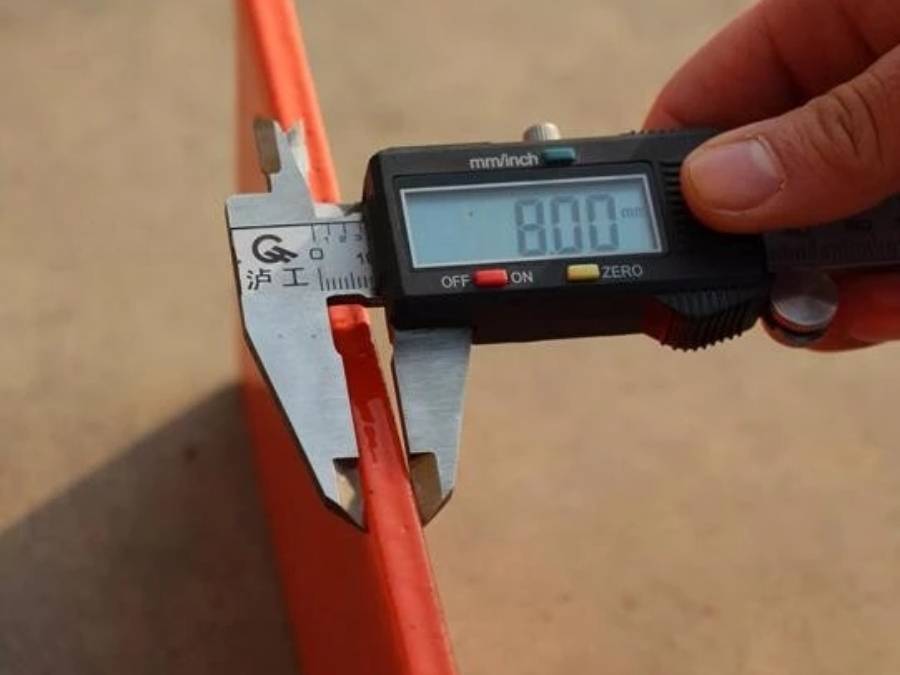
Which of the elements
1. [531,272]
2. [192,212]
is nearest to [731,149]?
[531,272]

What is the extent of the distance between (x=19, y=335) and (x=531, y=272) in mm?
452

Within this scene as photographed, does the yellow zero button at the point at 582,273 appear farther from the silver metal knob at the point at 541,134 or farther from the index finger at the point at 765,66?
the index finger at the point at 765,66

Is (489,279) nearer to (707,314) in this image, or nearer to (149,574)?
(707,314)

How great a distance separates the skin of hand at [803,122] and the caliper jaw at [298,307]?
0.18 meters

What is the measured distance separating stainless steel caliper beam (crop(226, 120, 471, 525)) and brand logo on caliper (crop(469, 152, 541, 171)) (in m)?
0.06

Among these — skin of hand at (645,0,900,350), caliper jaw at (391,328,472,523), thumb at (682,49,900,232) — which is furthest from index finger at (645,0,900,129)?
caliper jaw at (391,328,472,523)

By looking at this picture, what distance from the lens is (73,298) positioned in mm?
993

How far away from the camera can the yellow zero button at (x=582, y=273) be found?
0.66 meters

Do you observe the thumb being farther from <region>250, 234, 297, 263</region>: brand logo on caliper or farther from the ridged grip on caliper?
<region>250, 234, 297, 263</region>: brand logo on caliper

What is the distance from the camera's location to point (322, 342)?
64cm

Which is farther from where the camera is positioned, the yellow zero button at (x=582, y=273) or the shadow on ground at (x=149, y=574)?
the shadow on ground at (x=149, y=574)

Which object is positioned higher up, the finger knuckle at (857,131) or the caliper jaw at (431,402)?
the finger knuckle at (857,131)

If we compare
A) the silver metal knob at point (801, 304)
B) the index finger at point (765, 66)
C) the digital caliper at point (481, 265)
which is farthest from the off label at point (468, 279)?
the index finger at point (765, 66)

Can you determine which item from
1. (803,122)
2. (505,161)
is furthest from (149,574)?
(803,122)
